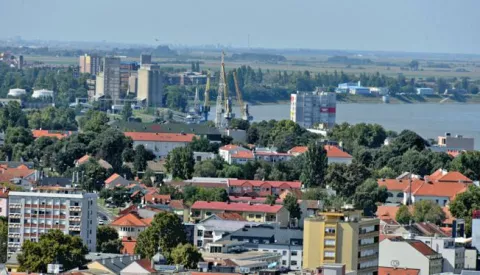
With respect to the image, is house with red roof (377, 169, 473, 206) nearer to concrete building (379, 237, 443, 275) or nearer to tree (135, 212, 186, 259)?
tree (135, 212, 186, 259)

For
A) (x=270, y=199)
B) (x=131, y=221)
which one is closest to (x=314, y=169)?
(x=270, y=199)

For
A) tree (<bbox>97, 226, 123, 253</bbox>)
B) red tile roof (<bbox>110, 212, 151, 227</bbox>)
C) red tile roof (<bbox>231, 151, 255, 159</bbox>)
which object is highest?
tree (<bbox>97, 226, 123, 253</bbox>)

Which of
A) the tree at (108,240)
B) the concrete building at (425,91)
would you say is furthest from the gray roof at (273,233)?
the concrete building at (425,91)

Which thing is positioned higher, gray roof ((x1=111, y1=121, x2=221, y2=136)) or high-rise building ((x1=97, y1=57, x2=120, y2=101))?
gray roof ((x1=111, y1=121, x2=221, y2=136))

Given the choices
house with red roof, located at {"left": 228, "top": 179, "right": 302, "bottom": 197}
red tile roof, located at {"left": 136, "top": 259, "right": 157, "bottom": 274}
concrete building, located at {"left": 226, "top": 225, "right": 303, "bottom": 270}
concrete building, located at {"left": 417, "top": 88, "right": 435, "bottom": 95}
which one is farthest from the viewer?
concrete building, located at {"left": 417, "top": 88, "right": 435, "bottom": 95}

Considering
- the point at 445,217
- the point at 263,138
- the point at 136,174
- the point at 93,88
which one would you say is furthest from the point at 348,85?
the point at 445,217

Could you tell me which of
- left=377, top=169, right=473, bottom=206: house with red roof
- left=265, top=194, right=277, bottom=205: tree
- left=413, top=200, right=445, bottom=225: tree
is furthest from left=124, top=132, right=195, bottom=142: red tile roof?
left=413, top=200, right=445, bottom=225: tree

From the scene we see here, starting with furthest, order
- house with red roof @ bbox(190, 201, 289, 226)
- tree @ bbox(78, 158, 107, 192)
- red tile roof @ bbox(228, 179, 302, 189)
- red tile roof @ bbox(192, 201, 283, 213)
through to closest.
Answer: red tile roof @ bbox(228, 179, 302, 189) < tree @ bbox(78, 158, 107, 192) < red tile roof @ bbox(192, 201, 283, 213) < house with red roof @ bbox(190, 201, 289, 226)

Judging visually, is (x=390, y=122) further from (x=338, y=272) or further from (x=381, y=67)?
(x=381, y=67)
